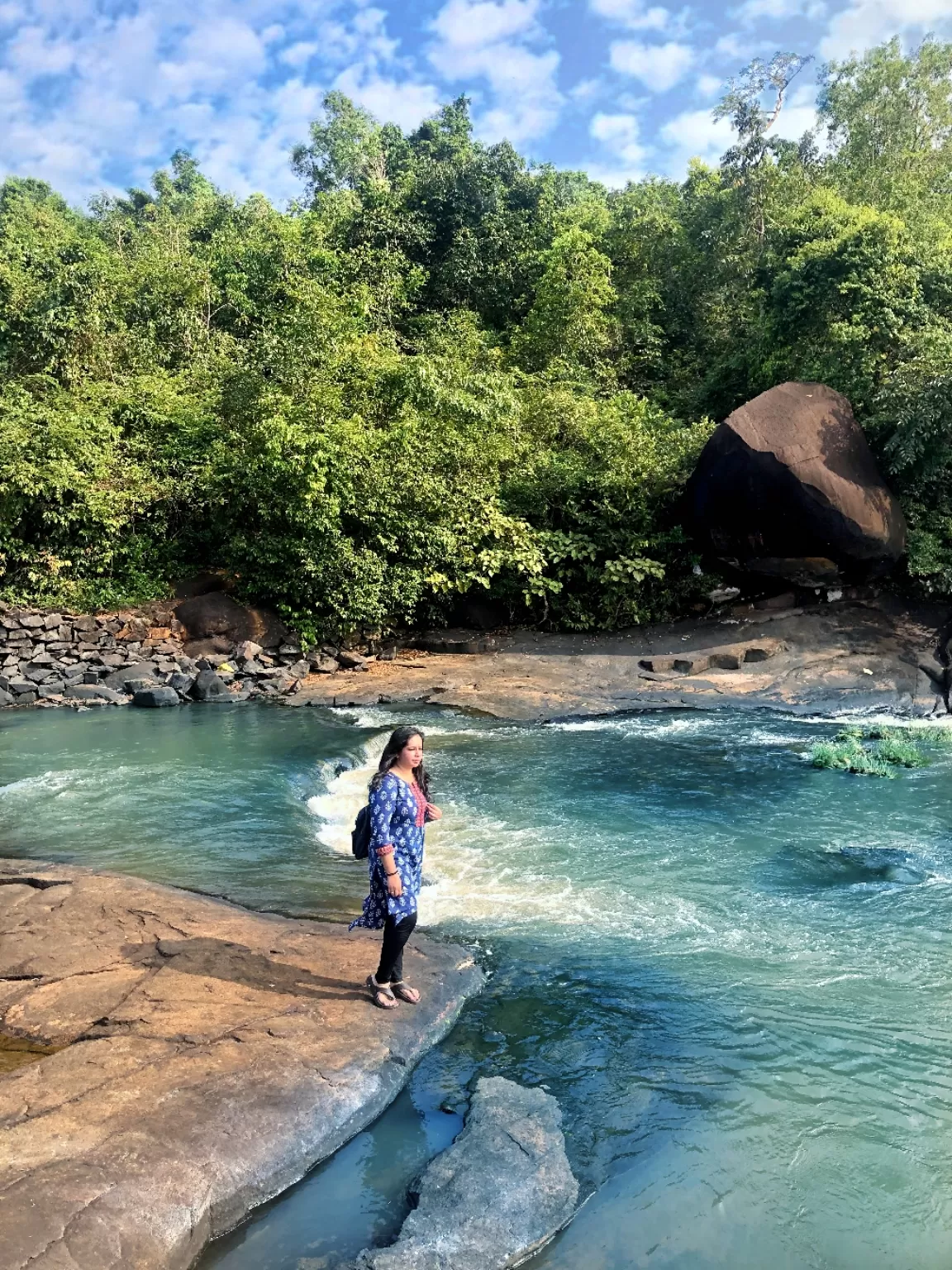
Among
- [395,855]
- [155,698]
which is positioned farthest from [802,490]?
[395,855]

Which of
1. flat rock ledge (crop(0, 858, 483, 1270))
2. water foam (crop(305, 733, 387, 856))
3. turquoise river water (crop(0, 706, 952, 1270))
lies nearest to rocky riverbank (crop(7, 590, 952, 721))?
turquoise river water (crop(0, 706, 952, 1270))

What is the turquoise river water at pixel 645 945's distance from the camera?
3.97 metres

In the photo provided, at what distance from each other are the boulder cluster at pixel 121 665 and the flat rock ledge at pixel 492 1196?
1242cm

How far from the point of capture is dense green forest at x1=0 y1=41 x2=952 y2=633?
17109 millimetres

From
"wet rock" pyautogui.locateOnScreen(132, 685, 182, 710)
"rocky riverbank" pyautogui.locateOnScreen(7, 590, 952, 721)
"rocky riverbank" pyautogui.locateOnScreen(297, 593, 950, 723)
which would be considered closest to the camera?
"rocky riverbank" pyautogui.locateOnScreen(297, 593, 950, 723)

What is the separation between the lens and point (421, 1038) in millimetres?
5180

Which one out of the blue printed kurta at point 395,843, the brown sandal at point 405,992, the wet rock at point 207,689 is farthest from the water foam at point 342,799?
the wet rock at point 207,689

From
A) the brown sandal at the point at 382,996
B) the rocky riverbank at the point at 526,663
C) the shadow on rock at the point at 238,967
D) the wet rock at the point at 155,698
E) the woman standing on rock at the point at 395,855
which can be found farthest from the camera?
the wet rock at the point at 155,698

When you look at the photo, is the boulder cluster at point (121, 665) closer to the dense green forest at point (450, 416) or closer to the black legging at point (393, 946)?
the dense green forest at point (450, 416)

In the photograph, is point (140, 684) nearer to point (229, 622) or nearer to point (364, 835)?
point (229, 622)

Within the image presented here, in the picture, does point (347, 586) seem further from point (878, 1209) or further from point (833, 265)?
point (878, 1209)

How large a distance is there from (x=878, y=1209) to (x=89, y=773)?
993 centimetres

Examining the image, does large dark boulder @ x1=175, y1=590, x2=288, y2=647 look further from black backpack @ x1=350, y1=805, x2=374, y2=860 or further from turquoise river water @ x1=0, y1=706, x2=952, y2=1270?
black backpack @ x1=350, y1=805, x2=374, y2=860

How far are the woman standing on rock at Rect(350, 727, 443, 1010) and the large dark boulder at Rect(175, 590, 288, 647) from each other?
498 inches
